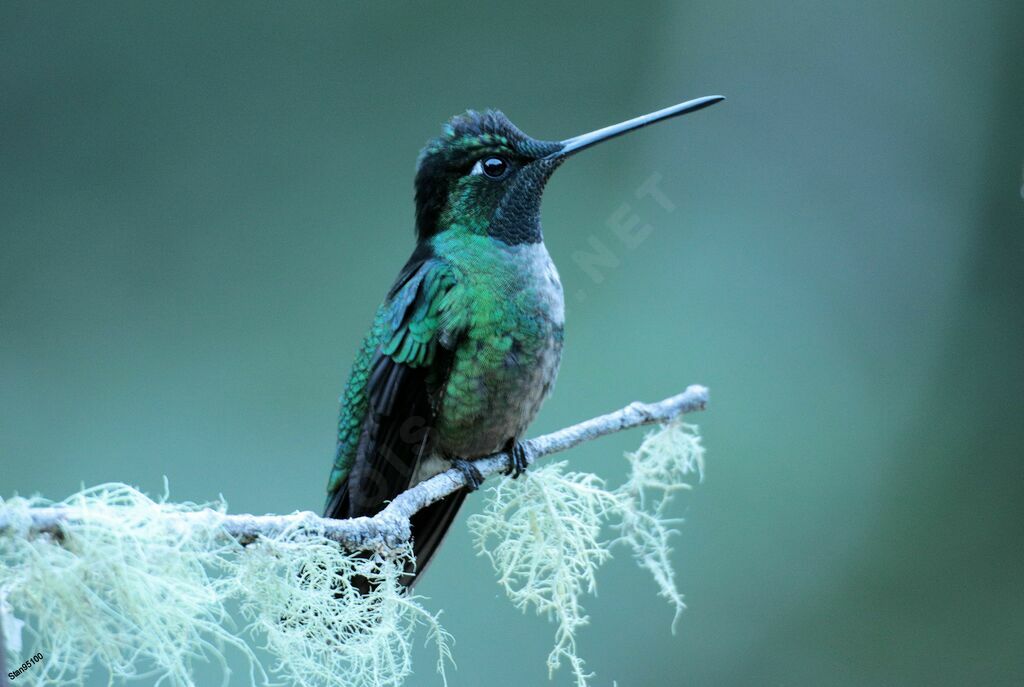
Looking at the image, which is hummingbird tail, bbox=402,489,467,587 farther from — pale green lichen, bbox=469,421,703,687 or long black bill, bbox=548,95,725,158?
long black bill, bbox=548,95,725,158

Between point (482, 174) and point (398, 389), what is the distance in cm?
42

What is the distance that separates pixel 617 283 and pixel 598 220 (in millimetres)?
229

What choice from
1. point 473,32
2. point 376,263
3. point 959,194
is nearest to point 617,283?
point 376,263

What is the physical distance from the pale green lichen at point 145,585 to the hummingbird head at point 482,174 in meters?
0.76

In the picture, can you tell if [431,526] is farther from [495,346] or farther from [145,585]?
[145,585]

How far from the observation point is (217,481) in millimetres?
2566

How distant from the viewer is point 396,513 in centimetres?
126

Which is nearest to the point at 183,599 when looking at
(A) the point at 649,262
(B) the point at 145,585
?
(B) the point at 145,585

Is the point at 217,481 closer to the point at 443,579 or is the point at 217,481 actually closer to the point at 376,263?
the point at 443,579

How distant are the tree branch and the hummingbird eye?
0.48 m

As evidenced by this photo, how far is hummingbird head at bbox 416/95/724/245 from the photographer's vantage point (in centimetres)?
176

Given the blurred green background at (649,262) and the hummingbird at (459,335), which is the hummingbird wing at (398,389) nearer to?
the hummingbird at (459,335)

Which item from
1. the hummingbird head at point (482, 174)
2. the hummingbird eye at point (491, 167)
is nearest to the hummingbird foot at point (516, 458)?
the hummingbird head at point (482, 174)

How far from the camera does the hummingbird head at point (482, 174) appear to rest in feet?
5.78
